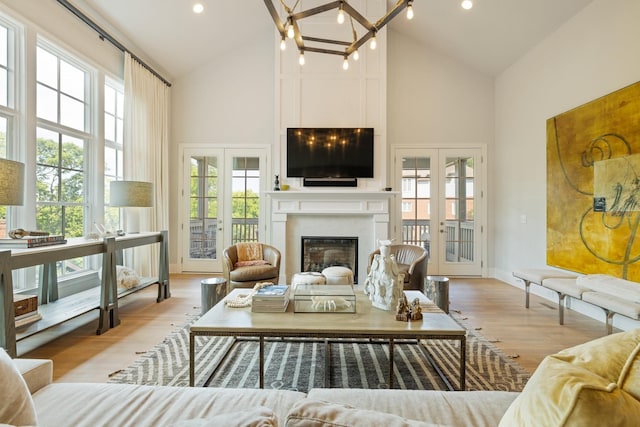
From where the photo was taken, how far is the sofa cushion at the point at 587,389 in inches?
25.7

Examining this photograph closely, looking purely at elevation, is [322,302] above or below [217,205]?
below

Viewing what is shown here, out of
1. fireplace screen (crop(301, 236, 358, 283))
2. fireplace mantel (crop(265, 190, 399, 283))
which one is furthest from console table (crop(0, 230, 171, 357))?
fireplace screen (crop(301, 236, 358, 283))

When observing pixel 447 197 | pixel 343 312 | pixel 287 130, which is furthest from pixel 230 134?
pixel 343 312

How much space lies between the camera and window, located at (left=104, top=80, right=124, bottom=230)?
4430 millimetres

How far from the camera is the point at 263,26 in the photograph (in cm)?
552

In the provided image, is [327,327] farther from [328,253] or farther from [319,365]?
[328,253]

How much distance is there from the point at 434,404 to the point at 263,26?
588cm

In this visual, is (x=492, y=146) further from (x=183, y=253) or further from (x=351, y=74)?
(x=183, y=253)

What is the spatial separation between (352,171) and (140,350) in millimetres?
3613

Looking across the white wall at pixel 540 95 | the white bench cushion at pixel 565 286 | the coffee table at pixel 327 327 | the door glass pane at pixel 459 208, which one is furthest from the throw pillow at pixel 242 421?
the door glass pane at pixel 459 208

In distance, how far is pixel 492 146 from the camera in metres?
5.70

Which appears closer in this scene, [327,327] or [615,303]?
[327,327]

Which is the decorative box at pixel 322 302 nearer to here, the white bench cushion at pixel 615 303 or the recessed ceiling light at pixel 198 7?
the white bench cushion at pixel 615 303

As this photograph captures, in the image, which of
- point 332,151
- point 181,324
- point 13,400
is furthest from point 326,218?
point 13,400
